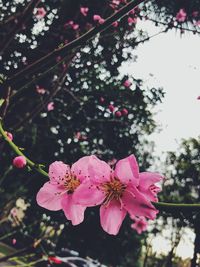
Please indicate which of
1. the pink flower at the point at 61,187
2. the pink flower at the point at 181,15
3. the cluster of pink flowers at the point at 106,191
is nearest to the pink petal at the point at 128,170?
the cluster of pink flowers at the point at 106,191

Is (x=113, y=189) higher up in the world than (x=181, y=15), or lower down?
lower down

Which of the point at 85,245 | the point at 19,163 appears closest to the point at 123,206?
the point at 19,163

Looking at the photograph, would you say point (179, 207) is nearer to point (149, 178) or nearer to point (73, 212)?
point (149, 178)

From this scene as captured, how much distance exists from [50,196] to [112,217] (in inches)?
9.8

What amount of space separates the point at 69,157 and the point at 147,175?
13894mm

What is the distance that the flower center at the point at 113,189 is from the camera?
0.97 m

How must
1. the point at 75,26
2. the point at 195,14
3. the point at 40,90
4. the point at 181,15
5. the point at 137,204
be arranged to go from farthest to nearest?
1. the point at 195,14
2. the point at 181,15
3. the point at 75,26
4. the point at 40,90
5. the point at 137,204

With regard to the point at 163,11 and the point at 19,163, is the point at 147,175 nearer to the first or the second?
the point at 19,163

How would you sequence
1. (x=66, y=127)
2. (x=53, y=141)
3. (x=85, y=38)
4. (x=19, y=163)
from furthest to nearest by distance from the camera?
1. (x=53, y=141)
2. (x=66, y=127)
3. (x=85, y=38)
4. (x=19, y=163)

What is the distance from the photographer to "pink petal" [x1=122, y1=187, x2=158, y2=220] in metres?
0.82

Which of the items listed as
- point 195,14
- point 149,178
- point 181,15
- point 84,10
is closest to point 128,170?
point 149,178

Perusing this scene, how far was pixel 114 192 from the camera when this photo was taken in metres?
0.98

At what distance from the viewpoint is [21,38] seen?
8297 millimetres

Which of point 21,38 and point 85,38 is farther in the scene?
point 21,38
